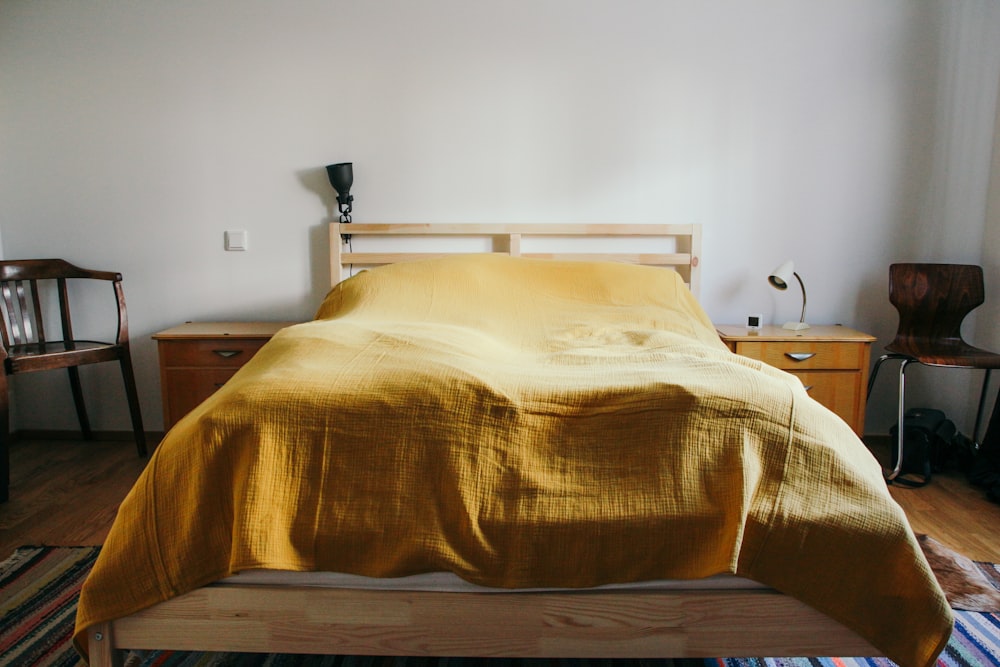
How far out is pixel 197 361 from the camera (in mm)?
2617

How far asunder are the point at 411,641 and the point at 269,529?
1.03 ft

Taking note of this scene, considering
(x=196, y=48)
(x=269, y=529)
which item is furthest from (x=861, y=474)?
(x=196, y=48)

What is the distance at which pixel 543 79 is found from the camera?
2.84 meters

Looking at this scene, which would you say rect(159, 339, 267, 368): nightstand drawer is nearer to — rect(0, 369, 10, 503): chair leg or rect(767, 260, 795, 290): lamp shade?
rect(0, 369, 10, 503): chair leg

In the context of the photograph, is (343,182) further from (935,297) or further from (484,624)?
(935,297)

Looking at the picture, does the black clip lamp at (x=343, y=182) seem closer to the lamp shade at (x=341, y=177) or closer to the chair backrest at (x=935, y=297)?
the lamp shade at (x=341, y=177)

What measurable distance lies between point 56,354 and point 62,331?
1.76 ft

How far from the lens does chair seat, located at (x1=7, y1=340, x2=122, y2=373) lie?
234 cm

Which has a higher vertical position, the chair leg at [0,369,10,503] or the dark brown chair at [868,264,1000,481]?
the dark brown chair at [868,264,1000,481]

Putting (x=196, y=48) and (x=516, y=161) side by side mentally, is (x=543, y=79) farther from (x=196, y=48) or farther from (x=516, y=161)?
(x=196, y=48)

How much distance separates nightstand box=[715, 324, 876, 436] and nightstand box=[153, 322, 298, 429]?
190 centimetres

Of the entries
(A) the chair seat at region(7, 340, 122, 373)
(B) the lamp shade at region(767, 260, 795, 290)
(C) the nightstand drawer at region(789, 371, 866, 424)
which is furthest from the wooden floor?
(B) the lamp shade at region(767, 260, 795, 290)

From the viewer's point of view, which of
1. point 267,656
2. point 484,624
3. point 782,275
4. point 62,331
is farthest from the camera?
point 62,331

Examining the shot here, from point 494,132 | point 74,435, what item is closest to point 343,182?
point 494,132
